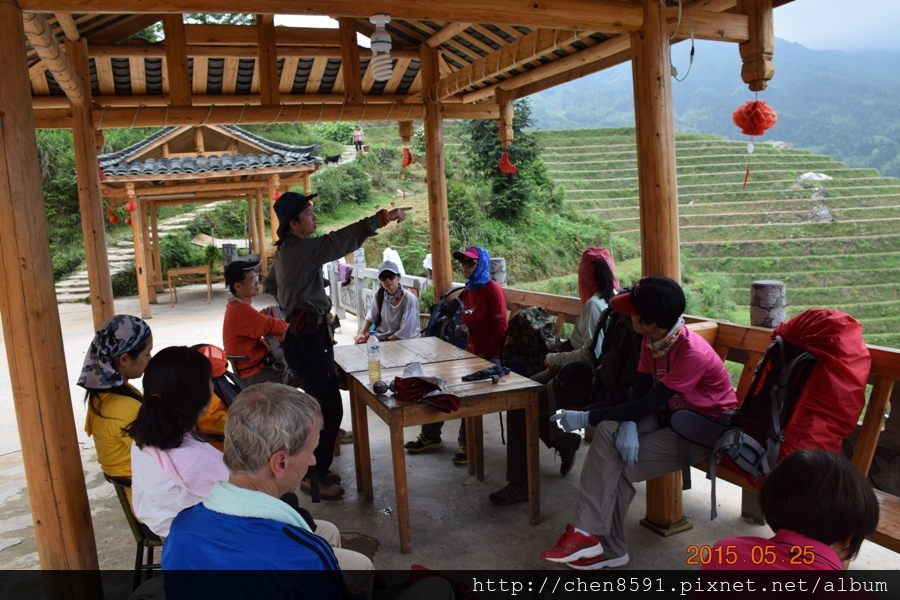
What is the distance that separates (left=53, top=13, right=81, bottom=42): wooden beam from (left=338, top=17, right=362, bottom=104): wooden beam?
227 cm

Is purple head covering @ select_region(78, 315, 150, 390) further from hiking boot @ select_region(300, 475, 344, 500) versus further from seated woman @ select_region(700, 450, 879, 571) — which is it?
seated woman @ select_region(700, 450, 879, 571)

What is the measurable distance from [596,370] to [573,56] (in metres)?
2.79

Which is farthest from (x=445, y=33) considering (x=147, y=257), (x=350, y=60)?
(x=147, y=257)

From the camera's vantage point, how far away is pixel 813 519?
1474 mm

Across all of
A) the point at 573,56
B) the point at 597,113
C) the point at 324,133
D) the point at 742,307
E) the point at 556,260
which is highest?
the point at 597,113

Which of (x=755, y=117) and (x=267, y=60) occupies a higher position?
(x=267, y=60)

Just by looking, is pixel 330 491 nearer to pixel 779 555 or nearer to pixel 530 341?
pixel 530 341

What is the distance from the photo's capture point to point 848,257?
2203 centimetres

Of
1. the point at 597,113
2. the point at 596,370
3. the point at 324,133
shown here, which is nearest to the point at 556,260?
the point at 324,133

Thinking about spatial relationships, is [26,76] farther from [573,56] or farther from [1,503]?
[573,56]

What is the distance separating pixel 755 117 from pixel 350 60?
3743 millimetres

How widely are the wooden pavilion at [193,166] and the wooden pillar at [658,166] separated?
1047 cm

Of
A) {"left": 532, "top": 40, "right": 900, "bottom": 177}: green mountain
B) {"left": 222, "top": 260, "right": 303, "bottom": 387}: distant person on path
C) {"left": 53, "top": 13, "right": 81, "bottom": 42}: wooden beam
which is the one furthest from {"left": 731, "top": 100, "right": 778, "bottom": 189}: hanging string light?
{"left": 532, "top": 40, "right": 900, "bottom": 177}: green mountain

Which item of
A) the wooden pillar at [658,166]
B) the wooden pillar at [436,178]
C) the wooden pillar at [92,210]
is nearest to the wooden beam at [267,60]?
the wooden pillar at [436,178]
